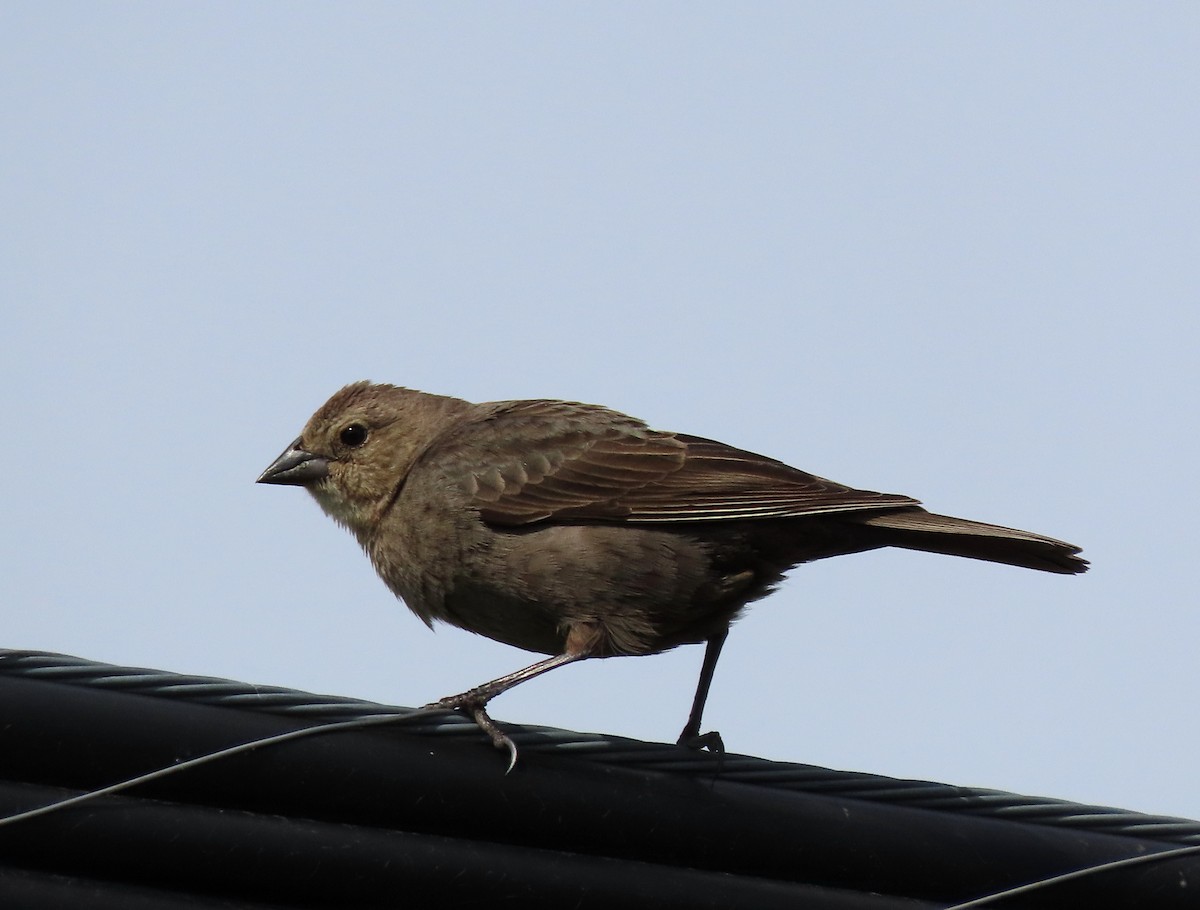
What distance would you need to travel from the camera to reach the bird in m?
5.79

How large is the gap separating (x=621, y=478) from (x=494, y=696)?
131cm

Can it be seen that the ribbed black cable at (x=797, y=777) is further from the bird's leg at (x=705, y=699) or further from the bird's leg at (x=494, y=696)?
the bird's leg at (x=705, y=699)

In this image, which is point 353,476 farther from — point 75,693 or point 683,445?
point 75,693

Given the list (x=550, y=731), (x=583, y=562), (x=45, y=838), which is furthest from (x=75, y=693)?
(x=583, y=562)

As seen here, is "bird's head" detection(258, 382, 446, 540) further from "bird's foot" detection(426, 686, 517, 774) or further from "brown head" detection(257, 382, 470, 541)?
"bird's foot" detection(426, 686, 517, 774)

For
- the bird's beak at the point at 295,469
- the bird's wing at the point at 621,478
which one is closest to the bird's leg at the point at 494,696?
the bird's wing at the point at 621,478

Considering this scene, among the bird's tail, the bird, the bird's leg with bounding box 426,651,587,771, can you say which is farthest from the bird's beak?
the bird's tail

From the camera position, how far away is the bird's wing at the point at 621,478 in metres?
5.90

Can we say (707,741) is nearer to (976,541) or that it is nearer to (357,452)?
(976,541)

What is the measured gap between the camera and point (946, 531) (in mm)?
5684

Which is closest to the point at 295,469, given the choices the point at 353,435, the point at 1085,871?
the point at 353,435

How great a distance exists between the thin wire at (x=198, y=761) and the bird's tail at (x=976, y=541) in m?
2.53

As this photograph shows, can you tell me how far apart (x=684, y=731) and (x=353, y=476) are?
6.22 ft

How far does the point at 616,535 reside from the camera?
19.5ft
